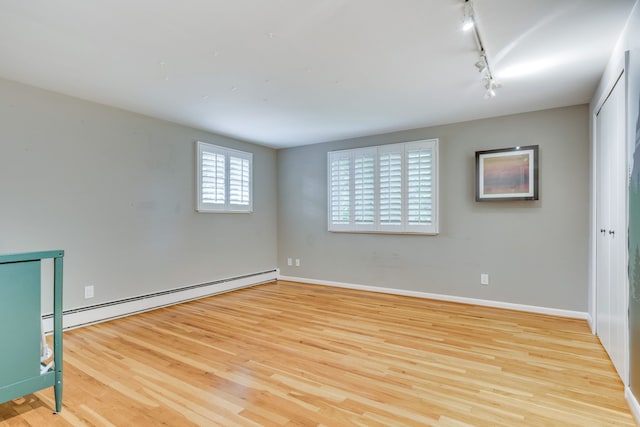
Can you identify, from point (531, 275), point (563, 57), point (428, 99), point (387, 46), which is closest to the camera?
point (387, 46)

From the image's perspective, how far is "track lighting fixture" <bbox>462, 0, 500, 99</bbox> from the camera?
1998 mm

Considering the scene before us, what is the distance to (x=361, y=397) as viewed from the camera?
207 centimetres

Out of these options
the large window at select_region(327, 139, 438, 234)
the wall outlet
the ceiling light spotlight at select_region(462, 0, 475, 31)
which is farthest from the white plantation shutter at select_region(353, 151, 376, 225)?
the wall outlet

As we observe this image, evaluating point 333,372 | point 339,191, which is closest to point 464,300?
point 339,191

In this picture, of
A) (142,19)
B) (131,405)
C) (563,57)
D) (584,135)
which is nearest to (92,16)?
(142,19)

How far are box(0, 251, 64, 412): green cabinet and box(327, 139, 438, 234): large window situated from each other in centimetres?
386

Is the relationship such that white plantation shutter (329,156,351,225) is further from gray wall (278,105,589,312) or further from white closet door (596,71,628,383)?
white closet door (596,71,628,383)

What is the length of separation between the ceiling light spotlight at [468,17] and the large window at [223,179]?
142 inches

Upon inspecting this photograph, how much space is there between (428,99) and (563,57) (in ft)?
3.93

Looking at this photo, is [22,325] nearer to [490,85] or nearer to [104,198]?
[104,198]

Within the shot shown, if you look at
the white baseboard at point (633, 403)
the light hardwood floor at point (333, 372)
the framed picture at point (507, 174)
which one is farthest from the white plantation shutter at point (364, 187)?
the white baseboard at point (633, 403)

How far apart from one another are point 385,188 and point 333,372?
304 cm

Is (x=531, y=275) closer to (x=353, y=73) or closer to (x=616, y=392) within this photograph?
(x=616, y=392)

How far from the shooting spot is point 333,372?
2.41m
